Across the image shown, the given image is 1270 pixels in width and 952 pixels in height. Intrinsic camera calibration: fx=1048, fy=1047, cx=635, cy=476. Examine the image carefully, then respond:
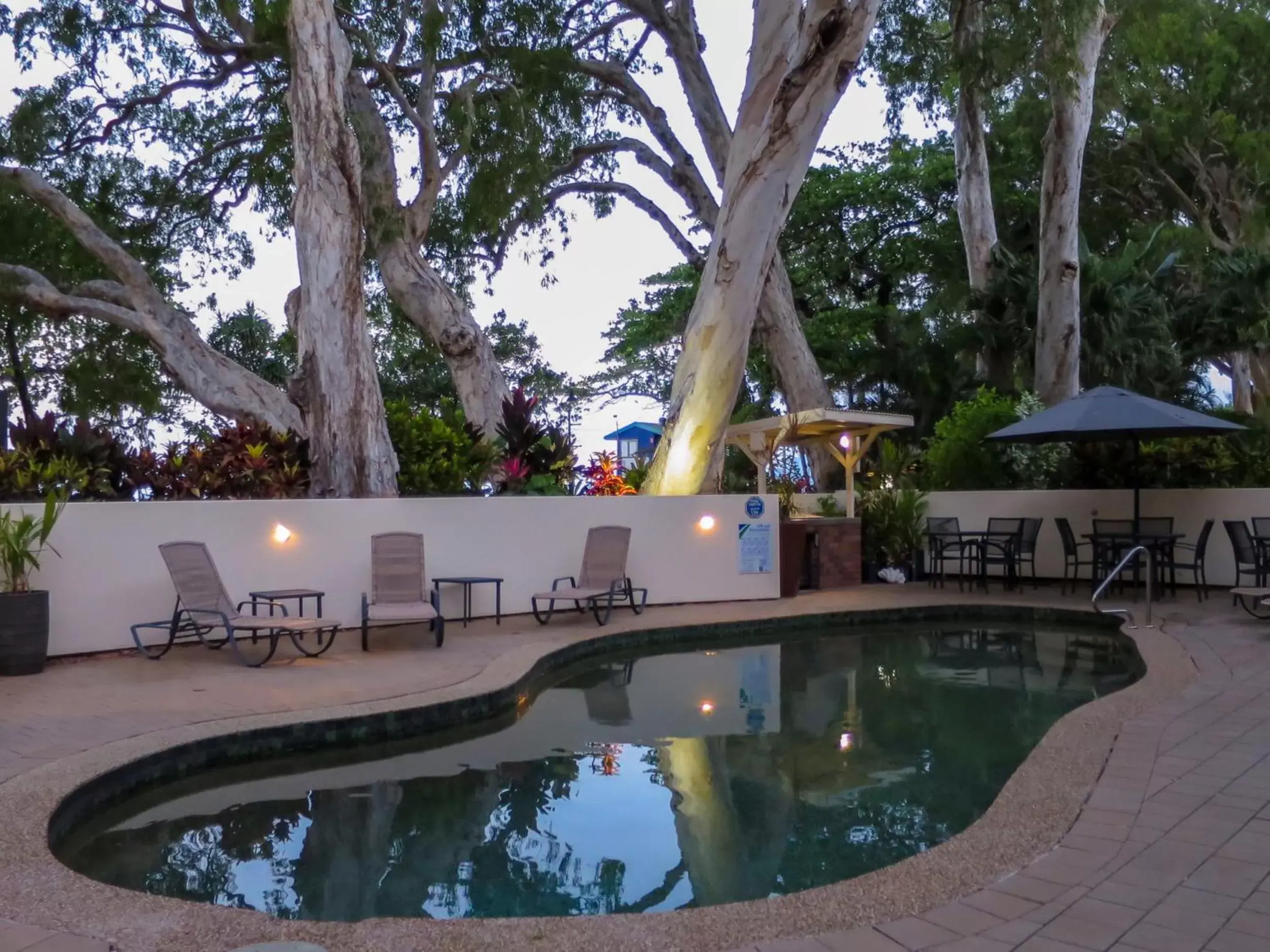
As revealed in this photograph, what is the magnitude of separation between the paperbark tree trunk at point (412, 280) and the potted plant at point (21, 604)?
27.3 ft

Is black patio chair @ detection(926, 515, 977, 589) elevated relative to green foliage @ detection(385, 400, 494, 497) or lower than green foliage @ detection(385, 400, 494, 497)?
lower

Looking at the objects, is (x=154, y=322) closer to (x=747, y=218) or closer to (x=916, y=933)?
(x=747, y=218)

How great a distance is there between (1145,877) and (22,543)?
7.25 metres

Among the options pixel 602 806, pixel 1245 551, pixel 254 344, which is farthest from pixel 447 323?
pixel 602 806

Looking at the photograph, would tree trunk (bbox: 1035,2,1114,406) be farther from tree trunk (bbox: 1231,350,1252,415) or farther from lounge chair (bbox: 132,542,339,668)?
lounge chair (bbox: 132,542,339,668)

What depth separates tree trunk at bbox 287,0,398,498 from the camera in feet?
36.8

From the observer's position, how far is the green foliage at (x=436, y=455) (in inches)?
455

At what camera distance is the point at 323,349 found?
11453 mm

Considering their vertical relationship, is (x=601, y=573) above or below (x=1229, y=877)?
above

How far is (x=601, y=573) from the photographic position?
10.8 meters

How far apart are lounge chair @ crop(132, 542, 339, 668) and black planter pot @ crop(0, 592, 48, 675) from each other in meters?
0.75

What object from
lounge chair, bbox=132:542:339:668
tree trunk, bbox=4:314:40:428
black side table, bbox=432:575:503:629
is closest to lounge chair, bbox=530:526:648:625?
black side table, bbox=432:575:503:629

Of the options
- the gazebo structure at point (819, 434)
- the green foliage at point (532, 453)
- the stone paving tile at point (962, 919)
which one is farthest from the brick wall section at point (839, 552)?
the stone paving tile at point (962, 919)

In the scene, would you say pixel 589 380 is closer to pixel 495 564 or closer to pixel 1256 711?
pixel 495 564
